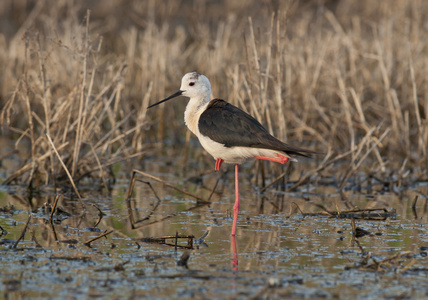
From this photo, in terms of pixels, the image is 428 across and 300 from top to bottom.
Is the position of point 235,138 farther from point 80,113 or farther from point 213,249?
point 80,113

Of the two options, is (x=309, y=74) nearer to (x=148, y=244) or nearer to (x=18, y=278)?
(x=148, y=244)

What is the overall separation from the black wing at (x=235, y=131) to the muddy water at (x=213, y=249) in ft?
2.36

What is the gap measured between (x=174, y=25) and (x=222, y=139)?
38.4 ft

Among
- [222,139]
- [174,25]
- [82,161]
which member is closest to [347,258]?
[222,139]

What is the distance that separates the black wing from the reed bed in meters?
1.27

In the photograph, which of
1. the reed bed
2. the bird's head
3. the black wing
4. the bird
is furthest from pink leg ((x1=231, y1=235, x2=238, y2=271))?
the reed bed

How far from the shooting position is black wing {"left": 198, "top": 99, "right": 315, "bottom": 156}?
18.5 feet

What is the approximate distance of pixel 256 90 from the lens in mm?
8000

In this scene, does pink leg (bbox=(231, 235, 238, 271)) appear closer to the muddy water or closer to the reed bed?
the muddy water

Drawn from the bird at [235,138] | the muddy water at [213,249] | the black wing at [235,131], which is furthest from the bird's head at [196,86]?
the muddy water at [213,249]

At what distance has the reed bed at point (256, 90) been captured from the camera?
22.9 ft

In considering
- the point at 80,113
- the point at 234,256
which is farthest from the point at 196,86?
the point at 234,256

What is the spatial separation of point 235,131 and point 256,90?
2.35 metres

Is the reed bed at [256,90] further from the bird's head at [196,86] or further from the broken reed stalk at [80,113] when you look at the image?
the bird's head at [196,86]
